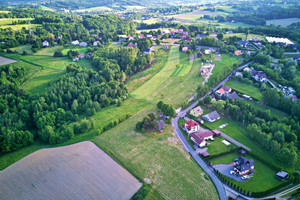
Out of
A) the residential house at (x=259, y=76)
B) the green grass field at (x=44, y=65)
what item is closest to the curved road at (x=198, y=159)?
the residential house at (x=259, y=76)

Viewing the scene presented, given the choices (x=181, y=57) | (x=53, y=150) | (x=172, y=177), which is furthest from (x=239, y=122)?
(x=181, y=57)

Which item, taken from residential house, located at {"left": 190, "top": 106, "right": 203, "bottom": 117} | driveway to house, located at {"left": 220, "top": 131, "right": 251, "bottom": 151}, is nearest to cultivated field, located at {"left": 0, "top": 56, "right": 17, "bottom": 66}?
residential house, located at {"left": 190, "top": 106, "right": 203, "bottom": 117}

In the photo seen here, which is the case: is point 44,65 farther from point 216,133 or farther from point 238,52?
point 238,52

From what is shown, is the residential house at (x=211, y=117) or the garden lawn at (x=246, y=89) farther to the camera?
the garden lawn at (x=246, y=89)

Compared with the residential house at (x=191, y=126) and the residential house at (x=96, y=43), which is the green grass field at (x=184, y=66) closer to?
the residential house at (x=191, y=126)

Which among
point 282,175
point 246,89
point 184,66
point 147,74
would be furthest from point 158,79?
point 282,175

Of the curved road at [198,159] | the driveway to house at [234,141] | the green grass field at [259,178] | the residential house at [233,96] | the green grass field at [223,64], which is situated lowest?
the curved road at [198,159]

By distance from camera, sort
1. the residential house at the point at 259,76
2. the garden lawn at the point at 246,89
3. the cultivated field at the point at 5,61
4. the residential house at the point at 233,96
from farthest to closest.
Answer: the cultivated field at the point at 5,61
the residential house at the point at 259,76
the garden lawn at the point at 246,89
the residential house at the point at 233,96

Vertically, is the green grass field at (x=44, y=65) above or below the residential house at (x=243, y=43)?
below
